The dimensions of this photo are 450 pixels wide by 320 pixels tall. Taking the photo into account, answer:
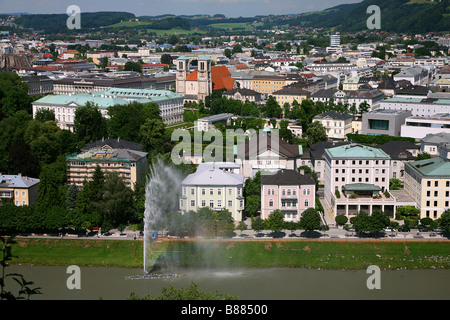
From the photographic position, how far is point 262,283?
1593 centimetres

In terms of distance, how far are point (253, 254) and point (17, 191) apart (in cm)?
977

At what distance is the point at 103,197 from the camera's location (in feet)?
66.8

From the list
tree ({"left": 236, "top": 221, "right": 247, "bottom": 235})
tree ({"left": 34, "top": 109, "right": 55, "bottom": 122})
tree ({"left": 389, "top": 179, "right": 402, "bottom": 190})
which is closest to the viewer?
tree ({"left": 236, "top": 221, "right": 247, "bottom": 235})

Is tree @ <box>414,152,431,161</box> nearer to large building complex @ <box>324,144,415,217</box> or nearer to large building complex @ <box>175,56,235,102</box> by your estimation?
large building complex @ <box>324,144,415,217</box>

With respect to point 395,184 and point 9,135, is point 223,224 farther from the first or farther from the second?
point 9,135

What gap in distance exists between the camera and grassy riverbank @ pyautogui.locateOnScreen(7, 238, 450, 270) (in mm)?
17375

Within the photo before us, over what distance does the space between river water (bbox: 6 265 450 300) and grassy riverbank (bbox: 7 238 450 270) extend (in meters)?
0.34

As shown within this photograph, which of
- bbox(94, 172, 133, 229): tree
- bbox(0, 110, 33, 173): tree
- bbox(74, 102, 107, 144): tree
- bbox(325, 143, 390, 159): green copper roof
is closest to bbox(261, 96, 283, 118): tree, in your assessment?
bbox(74, 102, 107, 144): tree

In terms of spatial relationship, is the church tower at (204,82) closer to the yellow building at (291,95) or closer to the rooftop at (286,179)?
the yellow building at (291,95)

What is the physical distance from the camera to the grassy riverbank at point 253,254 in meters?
17.4

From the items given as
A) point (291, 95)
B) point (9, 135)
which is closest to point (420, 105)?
point (291, 95)

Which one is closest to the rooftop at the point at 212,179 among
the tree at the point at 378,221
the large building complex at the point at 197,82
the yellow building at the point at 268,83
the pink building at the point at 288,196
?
the pink building at the point at 288,196

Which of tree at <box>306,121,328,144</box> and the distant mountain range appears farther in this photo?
the distant mountain range

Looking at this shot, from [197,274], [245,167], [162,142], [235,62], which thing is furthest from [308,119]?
[235,62]
